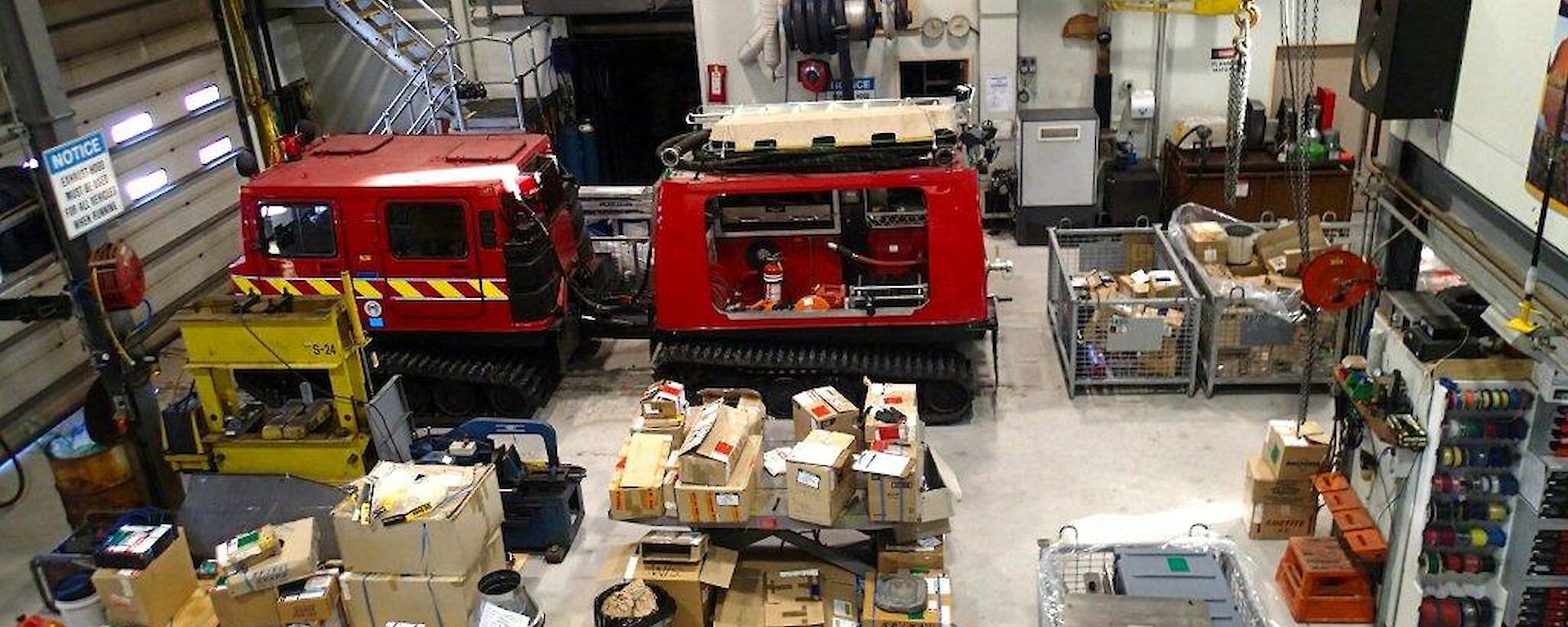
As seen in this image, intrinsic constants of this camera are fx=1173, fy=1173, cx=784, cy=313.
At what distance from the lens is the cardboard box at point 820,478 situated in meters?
6.03

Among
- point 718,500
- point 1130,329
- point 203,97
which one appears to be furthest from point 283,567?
point 203,97

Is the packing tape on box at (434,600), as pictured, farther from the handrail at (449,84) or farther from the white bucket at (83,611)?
the handrail at (449,84)

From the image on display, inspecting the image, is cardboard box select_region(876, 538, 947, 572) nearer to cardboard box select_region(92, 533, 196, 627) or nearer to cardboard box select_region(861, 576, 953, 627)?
cardboard box select_region(861, 576, 953, 627)

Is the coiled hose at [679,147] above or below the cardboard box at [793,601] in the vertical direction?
above

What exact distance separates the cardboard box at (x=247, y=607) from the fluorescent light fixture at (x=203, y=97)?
22.3 feet

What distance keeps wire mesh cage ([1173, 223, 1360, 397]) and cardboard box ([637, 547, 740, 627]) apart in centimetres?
422

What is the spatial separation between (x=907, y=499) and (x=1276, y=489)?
2.50 metres

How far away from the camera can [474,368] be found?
29.1ft

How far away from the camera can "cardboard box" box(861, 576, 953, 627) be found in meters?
6.08

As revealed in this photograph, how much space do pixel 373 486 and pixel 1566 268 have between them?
580 centimetres

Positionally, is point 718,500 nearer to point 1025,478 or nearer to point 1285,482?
point 1025,478

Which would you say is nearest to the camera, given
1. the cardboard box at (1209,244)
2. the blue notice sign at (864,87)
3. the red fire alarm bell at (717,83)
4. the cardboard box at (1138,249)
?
the cardboard box at (1209,244)

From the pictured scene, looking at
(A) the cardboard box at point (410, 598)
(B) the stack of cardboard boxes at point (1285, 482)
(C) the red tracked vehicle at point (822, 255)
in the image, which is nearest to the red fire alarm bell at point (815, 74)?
(C) the red tracked vehicle at point (822, 255)

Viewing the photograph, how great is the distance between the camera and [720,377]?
28.6ft
